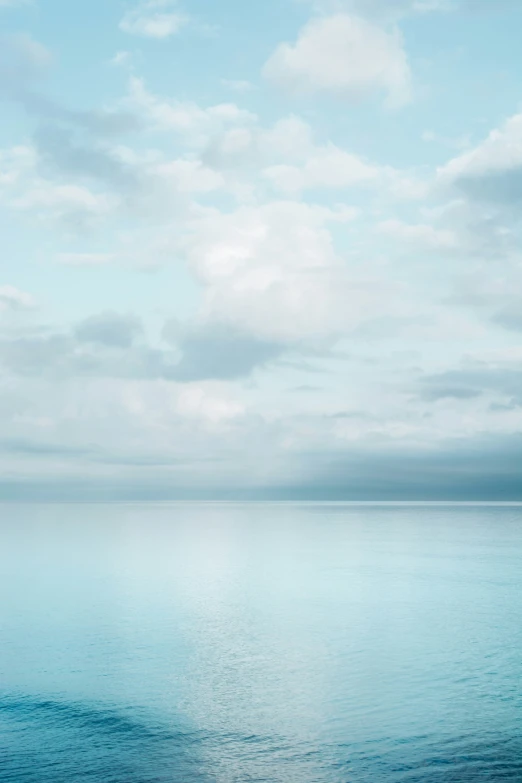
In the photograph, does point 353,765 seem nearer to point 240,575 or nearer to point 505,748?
point 505,748

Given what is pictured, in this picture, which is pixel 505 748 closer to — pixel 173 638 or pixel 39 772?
pixel 39 772

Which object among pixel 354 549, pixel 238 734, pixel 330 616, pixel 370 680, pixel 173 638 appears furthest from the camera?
pixel 354 549

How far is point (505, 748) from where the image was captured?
25734 millimetres

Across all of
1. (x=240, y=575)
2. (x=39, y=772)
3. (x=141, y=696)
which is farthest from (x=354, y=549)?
(x=39, y=772)

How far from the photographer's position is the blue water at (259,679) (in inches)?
973

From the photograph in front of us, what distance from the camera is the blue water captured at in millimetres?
24703

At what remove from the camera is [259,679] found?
3503cm

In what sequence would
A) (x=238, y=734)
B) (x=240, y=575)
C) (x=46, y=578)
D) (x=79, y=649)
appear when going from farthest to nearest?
(x=240, y=575) < (x=46, y=578) < (x=79, y=649) < (x=238, y=734)

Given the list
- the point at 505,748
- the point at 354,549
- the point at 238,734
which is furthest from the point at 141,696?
the point at 354,549

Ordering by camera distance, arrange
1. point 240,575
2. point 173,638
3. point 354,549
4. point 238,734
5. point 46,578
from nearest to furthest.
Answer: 1. point 238,734
2. point 173,638
3. point 46,578
4. point 240,575
5. point 354,549

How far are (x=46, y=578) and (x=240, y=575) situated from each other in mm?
20924

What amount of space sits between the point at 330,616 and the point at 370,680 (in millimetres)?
17923

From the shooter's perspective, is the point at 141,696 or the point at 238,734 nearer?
the point at 238,734

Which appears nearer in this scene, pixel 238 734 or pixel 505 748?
pixel 505 748
